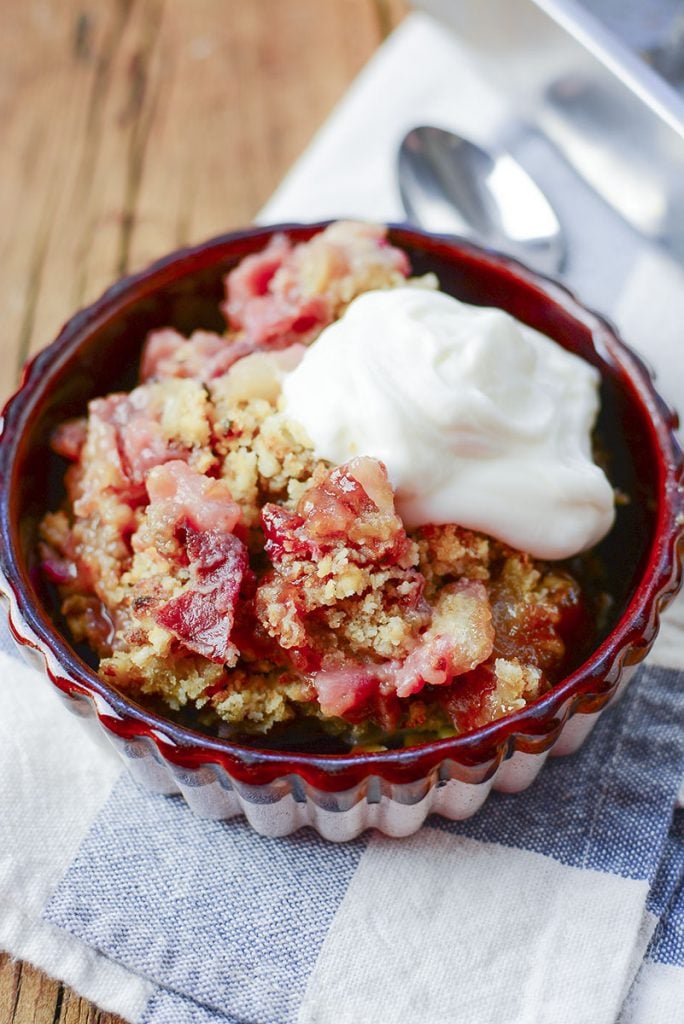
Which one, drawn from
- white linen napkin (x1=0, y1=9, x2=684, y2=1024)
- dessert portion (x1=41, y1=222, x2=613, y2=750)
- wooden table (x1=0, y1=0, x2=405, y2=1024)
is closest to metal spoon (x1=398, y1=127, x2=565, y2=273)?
wooden table (x1=0, y1=0, x2=405, y2=1024)

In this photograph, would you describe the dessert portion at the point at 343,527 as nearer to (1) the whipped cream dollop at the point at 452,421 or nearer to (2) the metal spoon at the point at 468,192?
(1) the whipped cream dollop at the point at 452,421

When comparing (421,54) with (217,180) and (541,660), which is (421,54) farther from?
(541,660)

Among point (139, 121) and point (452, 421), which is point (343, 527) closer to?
point (452, 421)

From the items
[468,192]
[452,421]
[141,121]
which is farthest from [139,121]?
[452,421]

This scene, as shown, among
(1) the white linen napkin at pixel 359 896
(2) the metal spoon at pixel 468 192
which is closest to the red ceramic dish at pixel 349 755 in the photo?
(1) the white linen napkin at pixel 359 896

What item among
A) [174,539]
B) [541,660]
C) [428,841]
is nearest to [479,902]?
[428,841]

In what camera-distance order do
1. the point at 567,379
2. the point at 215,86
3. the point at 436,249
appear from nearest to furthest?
the point at 567,379 → the point at 436,249 → the point at 215,86
